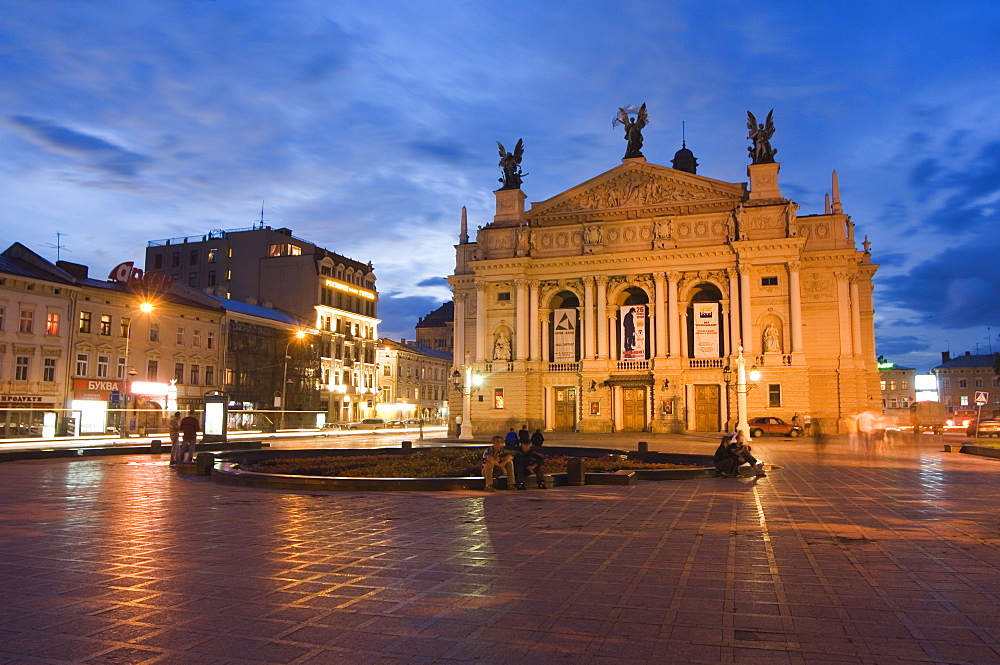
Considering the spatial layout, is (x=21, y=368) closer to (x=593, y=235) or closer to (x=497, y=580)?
(x=593, y=235)

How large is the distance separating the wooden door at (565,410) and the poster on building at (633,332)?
5.62m

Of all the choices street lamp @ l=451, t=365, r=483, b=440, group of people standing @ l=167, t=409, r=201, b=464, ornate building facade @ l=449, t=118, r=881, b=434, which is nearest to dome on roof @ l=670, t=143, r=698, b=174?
ornate building facade @ l=449, t=118, r=881, b=434

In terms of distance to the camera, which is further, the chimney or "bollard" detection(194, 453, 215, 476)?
the chimney

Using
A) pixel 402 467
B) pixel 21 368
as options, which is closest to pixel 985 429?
pixel 402 467

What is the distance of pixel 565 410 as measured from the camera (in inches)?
2539

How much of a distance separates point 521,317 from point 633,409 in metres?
12.0

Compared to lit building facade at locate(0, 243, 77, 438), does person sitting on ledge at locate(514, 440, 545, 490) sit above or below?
below

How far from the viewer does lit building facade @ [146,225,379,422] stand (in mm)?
82750

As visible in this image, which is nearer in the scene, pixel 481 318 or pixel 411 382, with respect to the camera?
pixel 481 318

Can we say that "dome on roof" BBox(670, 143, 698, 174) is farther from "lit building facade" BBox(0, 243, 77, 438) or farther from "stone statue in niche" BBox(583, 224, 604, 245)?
"lit building facade" BBox(0, 243, 77, 438)

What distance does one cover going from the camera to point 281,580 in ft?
27.1

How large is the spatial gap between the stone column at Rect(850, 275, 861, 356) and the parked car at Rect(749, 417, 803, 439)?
38.9 feet

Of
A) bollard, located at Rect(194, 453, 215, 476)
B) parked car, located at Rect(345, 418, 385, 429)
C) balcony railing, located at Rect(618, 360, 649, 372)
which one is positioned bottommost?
bollard, located at Rect(194, 453, 215, 476)

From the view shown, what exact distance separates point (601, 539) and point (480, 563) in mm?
2433
